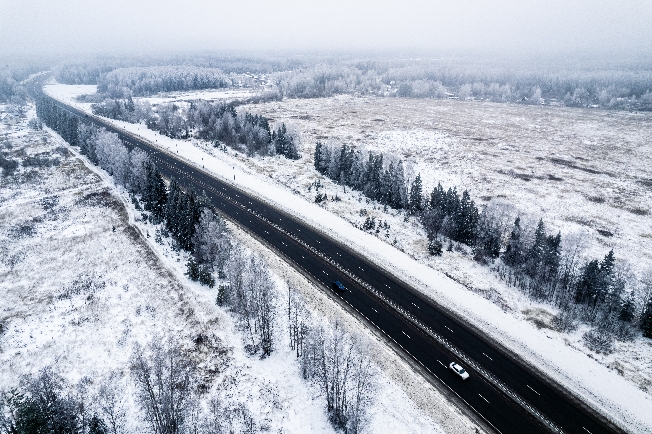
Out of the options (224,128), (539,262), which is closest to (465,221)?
(539,262)

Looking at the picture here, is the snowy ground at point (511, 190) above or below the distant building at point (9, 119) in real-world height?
below

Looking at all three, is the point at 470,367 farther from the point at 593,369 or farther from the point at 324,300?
the point at 324,300

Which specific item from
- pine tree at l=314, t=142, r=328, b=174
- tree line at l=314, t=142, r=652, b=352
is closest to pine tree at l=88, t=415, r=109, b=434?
tree line at l=314, t=142, r=652, b=352

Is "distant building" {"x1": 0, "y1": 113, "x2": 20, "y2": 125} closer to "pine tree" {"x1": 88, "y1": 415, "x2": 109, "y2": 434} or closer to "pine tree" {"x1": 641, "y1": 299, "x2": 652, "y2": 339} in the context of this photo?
"pine tree" {"x1": 88, "y1": 415, "x2": 109, "y2": 434}

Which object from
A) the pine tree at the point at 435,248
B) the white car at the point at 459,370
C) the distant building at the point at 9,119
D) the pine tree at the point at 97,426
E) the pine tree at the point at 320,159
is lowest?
the white car at the point at 459,370

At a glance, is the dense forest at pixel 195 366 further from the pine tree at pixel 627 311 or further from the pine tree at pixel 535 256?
the pine tree at pixel 627 311

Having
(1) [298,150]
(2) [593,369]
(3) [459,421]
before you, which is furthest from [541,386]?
(1) [298,150]

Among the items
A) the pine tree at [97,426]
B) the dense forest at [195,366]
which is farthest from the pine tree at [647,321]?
the pine tree at [97,426]
